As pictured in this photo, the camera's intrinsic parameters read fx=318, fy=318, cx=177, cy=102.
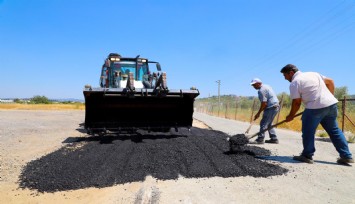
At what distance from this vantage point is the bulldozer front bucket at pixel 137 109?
318 inches

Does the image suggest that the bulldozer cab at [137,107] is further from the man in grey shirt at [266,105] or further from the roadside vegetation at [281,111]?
the roadside vegetation at [281,111]

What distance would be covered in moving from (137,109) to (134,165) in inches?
142

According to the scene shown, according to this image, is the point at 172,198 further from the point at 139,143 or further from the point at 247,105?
the point at 247,105

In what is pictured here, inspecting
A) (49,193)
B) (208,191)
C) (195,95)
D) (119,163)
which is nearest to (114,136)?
(195,95)

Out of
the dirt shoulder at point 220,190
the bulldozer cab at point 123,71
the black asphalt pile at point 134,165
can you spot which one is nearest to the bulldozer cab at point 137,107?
the black asphalt pile at point 134,165

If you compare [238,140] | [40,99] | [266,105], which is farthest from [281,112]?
[40,99]

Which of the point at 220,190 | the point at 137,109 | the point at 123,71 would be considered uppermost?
the point at 123,71

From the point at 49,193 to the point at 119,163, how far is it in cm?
153

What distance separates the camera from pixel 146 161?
570 cm

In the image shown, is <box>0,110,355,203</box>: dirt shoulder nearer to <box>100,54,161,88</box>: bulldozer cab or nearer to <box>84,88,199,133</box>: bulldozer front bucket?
<box>84,88,199,133</box>: bulldozer front bucket

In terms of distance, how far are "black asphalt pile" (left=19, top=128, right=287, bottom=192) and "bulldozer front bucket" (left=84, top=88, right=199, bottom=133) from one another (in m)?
1.24

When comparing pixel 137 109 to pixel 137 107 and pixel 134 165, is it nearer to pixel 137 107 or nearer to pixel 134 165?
pixel 137 107

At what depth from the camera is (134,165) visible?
5422 millimetres

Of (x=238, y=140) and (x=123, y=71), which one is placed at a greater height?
(x=123, y=71)
